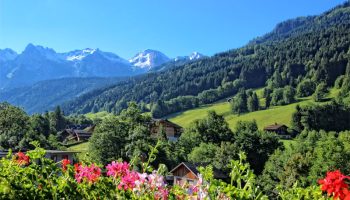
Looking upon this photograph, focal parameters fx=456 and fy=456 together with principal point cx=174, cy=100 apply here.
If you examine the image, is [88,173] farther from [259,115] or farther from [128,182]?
[259,115]

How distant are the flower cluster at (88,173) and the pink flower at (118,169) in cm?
17

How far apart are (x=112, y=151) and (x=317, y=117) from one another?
79.1 m

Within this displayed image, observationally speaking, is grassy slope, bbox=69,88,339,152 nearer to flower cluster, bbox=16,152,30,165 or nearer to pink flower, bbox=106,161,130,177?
flower cluster, bbox=16,152,30,165

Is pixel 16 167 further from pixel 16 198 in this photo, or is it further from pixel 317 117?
pixel 317 117

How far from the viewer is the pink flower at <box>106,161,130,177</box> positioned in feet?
14.0

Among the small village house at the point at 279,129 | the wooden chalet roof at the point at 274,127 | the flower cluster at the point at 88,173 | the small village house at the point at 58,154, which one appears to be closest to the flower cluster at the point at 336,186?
the flower cluster at the point at 88,173

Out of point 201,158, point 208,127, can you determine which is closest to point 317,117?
point 208,127

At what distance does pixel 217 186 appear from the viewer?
348 centimetres

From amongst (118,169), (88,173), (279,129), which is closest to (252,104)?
(279,129)

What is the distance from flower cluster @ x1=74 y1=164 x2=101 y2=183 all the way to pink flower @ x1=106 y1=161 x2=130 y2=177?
0.17 meters

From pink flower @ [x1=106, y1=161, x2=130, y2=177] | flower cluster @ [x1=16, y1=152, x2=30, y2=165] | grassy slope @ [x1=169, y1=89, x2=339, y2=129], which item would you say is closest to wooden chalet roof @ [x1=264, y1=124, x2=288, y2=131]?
grassy slope @ [x1=169, y1=89, x2=339, y2=129]

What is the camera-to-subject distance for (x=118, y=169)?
4.30m

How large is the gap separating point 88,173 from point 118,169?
0.32 metres

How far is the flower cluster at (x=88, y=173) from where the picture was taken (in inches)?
155
